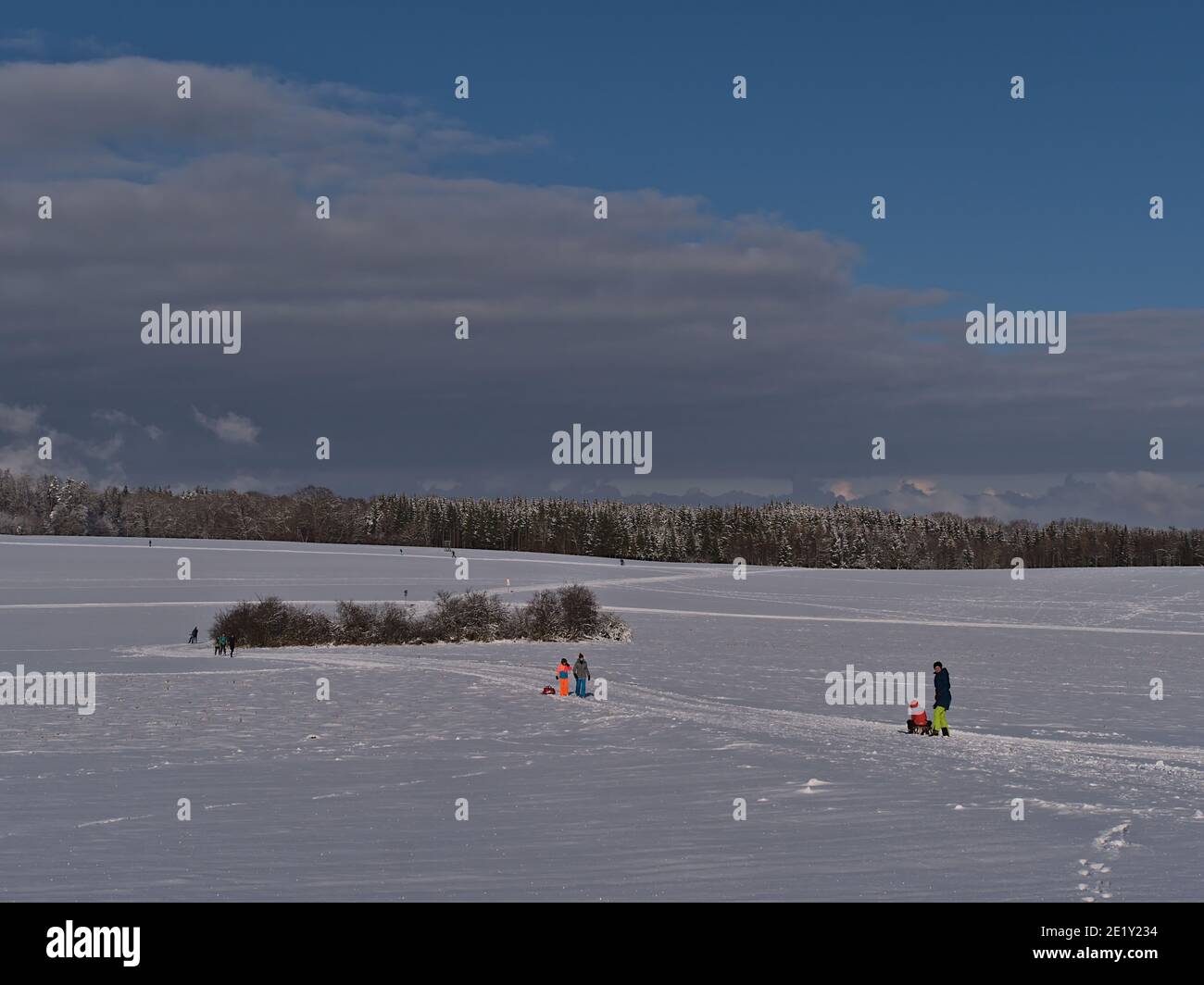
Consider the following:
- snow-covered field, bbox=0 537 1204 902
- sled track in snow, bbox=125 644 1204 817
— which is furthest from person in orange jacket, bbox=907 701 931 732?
snow-covered field, bbox=0 537 1204 902

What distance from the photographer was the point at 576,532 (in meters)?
178

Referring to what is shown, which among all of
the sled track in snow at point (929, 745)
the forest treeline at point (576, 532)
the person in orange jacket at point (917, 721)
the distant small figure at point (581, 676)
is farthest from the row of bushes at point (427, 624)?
the forest treeline at point (576, 532)

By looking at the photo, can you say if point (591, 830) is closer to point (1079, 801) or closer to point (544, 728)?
point (1079, 801)

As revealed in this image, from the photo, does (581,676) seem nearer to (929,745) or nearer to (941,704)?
(941,704)

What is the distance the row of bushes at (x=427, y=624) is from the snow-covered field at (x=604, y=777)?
322 cm

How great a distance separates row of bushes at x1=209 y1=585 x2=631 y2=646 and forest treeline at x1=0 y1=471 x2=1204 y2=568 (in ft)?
341

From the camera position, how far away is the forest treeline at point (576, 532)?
172625mm

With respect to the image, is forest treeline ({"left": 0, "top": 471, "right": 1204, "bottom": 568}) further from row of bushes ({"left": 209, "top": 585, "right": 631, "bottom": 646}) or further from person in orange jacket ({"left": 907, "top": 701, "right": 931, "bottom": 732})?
person in orange jacket ({"left": 907, "top": 701, "right": 931, "bottom": 732})

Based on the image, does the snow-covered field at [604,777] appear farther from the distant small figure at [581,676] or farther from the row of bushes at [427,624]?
the row of bushes at [427,624]

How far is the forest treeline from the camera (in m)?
173

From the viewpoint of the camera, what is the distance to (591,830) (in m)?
15.0

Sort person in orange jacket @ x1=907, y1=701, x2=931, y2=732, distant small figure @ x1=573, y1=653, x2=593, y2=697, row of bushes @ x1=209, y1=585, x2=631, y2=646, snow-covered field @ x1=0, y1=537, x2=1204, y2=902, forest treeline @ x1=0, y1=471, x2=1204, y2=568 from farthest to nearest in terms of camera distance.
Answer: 1. forest treeline @ x1=0, y1=471, x2=1204, y2=568
2. row of bushes @ x1=209, y1=585, x2=631, y2=646
3. distant small figure @ x1=573, y1=653, x2=593, y2=697
4. person in orange jacket @ x1=907, y1=701, x2=931, y2=732
5. snow-covered field @ x1=0, y1=537, x2=1204, y2=902
